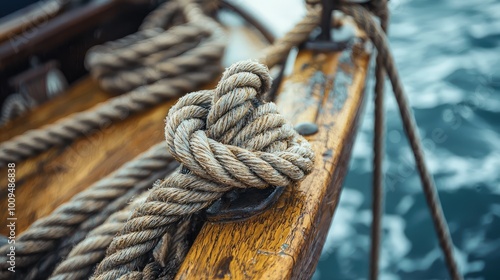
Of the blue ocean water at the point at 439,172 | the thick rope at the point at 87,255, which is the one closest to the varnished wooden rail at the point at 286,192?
the thick rope at the point at 87,255

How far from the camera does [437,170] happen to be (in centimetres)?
252

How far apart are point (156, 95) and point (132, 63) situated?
188 millimetres

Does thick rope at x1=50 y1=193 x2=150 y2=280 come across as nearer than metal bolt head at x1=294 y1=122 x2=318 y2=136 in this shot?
Yes

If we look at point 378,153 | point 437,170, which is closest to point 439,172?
point 437,170

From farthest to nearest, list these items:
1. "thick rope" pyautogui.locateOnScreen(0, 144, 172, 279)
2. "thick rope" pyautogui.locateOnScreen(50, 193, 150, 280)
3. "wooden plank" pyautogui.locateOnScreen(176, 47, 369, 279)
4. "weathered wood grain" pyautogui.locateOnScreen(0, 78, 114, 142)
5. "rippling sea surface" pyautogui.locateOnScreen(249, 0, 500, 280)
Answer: "rippling sea surface" pyautogui.locateOnScreen(249, 0, 500, 280) < "weathered wood grain" pyautogui.locateOnScreen(0, 78, 114, 142) < "thick rope" pyautogui.locateOnScreen(0, 144, 172, 279) < "thick rope" pyautogui.locateOnScreen(50, 193, 150, 280) < "wooden plank" pyautogui.locateOnScreen(176, 47, 369, 279)

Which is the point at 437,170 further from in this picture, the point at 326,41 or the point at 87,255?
the point at 87,255

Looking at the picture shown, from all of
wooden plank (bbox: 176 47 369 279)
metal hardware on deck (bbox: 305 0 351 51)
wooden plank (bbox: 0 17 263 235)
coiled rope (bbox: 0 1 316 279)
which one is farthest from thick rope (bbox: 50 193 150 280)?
metal hardware on deck (bbox: 305 0 351 51)

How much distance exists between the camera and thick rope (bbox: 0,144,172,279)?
1.10 m

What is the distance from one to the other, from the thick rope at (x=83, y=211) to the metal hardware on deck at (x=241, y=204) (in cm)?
39

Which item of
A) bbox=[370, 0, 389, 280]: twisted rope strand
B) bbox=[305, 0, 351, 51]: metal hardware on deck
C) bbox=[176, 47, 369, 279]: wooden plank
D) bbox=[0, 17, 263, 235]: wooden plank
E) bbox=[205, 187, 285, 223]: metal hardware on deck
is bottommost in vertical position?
bbox=[370, 0, 389, 280]: twisted rope strand

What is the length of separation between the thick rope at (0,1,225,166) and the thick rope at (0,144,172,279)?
42 centimetres

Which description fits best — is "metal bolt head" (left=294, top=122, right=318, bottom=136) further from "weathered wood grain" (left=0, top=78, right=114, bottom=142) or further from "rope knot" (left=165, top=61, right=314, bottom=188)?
"weathered wood grain" (left=0, top=78, right=114, bottom=142)

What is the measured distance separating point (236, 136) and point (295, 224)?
0.19 m

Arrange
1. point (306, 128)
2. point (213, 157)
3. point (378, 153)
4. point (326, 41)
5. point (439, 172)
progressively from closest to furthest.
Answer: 1. point (213, 157)
2. point (306, 128)
3. point (326, 41)
4. point (378, 153)
5. point (439, 172)
